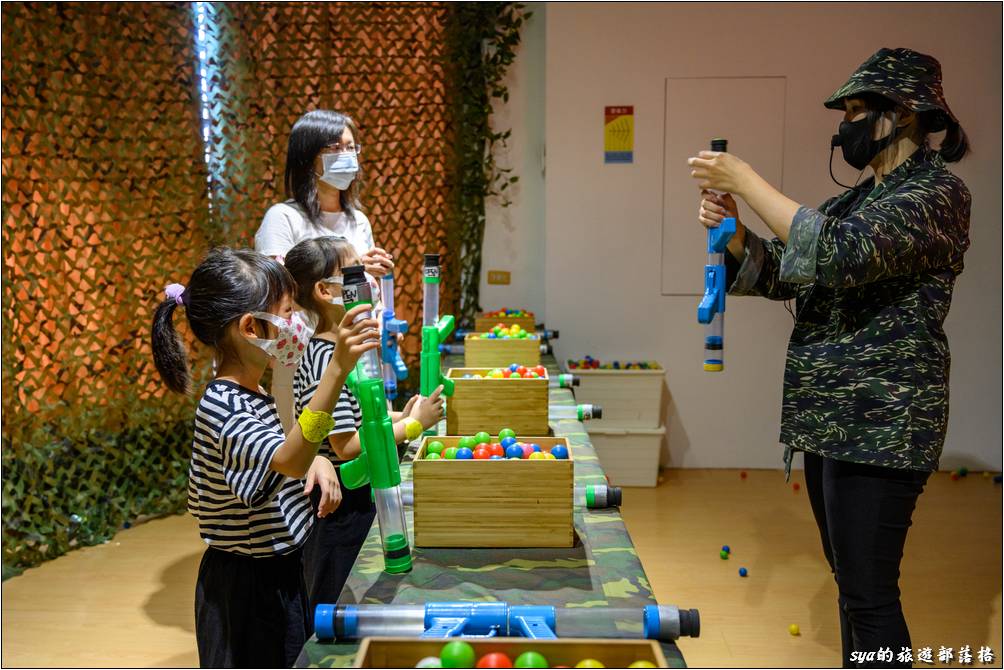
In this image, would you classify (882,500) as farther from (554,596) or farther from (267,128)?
(267,128)

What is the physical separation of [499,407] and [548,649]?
1.20 m

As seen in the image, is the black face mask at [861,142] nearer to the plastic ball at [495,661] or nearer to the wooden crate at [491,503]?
the wooden crate at [491,503]

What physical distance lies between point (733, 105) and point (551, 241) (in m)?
1.26

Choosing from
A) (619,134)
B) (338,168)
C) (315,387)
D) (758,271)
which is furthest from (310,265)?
(619,134)

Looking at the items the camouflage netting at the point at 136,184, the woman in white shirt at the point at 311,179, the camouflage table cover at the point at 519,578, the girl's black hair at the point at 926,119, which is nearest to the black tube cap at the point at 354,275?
the camouflage table cover at the point at 519,578

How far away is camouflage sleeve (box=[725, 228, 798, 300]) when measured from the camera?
1.95m

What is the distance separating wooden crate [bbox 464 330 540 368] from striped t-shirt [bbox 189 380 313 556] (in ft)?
4.92

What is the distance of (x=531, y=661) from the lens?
0.95m

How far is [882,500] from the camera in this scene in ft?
5.45

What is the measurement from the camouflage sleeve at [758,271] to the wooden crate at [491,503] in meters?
0.75

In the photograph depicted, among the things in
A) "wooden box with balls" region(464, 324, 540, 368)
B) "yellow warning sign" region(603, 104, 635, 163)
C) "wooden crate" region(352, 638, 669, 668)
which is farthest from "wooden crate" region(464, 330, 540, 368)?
"wooden crate" region(352, 638, 669, 668)

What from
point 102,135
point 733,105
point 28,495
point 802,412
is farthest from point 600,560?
point 733,105

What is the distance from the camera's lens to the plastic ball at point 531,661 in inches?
37.2

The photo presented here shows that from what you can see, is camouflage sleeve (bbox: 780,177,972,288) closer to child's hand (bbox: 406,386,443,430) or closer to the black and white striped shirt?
child's hand (bbox: 406,386,443,430)
